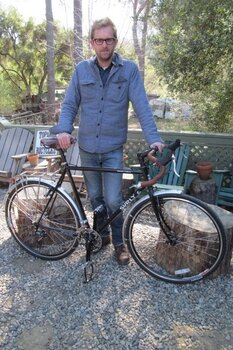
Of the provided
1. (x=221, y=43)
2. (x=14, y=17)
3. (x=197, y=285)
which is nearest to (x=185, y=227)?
(x=197, y=285)

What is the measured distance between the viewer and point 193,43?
14.8 feet

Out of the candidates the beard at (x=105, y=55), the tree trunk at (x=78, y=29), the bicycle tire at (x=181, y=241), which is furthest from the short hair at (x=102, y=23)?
the tree trunk at (x=78, y=29)

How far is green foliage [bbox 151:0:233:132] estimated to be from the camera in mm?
4093

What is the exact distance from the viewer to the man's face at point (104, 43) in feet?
7.36

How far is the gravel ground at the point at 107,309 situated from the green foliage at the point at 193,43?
3067 mm

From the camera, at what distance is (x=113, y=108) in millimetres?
2453

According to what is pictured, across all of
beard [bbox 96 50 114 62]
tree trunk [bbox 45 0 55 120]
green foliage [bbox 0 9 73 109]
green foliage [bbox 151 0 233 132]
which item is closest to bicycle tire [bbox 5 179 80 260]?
beard [bbox 96 50 114 62]

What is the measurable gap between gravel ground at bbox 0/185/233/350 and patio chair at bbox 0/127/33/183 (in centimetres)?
276

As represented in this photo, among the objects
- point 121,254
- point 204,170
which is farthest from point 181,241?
point 204,170

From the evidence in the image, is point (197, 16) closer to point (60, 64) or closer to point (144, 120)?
point (144, 120)

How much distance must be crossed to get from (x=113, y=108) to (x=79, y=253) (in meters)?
1.39

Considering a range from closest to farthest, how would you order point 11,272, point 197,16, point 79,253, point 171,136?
point 11,272 → point 79,253 → point 197,16 → point 171,136

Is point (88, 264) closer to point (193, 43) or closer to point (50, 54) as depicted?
point (193, 43)

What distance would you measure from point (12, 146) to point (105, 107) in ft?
11.7
